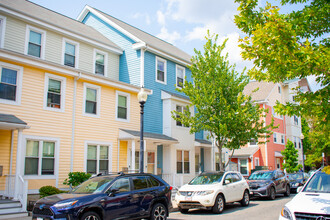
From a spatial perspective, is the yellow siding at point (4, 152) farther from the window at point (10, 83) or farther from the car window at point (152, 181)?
the car window at point (152, 181)

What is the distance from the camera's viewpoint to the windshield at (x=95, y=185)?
9047 millimetres

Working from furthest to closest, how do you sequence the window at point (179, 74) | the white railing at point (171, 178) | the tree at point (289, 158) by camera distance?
the tree at point (289, 158) < the window at point (179, 74) < the white railing at point (171, 178)

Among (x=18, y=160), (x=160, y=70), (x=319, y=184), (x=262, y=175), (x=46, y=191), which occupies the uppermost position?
(x=160, y=70)

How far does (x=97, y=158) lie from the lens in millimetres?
16609

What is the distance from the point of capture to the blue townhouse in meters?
19.7

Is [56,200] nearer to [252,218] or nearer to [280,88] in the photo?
[252,218]

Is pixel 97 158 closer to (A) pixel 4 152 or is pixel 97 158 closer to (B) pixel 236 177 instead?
(A) pixel 4 152

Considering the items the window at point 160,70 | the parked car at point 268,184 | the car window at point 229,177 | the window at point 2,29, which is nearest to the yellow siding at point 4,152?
the window at point 2,29

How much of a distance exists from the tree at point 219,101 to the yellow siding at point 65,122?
4251 millimetres

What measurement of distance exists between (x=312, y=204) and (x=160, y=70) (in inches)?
630

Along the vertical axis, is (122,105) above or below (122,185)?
above

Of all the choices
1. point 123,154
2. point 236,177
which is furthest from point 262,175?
point 123,154

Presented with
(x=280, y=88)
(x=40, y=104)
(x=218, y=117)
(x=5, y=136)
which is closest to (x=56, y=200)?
(x=5, y=136)

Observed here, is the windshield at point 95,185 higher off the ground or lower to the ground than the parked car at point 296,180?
higher
